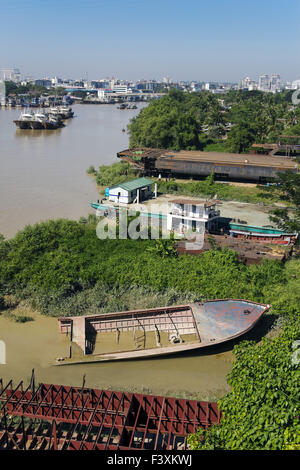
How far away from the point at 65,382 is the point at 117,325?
9.28 ft

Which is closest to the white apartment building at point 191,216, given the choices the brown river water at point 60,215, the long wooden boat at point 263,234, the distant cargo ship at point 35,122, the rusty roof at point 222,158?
the long wooden boat at point 263,234

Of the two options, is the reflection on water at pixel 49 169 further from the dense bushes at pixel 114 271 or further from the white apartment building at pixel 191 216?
the white apartment building at pixel 191 216

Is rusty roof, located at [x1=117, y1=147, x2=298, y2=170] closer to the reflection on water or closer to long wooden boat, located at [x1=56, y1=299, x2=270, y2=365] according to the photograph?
the reflection on water

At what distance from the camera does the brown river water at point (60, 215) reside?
40.6 feet

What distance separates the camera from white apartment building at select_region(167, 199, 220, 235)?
2052 cm

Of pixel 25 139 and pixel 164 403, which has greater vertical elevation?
pixel 25 139

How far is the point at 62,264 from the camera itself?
55.6 ft

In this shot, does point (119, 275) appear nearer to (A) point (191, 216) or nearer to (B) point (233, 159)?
(A) point (191, 216)

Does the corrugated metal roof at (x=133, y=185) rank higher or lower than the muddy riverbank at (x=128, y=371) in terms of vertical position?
higher

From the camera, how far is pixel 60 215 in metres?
26.4

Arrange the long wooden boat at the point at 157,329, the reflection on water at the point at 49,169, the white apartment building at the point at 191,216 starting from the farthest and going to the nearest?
1. the reflection on water at the point at 49,169
2. the white apartment building at the point at 191,216
3. the long wooden boat at the point at 157,329
